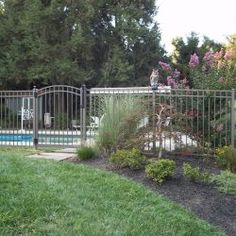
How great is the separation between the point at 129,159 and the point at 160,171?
3.24ft

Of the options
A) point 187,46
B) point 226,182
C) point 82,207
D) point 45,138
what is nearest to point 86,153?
point 226,182

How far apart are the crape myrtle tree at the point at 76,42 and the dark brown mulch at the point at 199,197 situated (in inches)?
840

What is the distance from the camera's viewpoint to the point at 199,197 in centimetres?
693

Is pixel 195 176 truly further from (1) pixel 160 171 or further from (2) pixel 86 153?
(2) pixel 86 153

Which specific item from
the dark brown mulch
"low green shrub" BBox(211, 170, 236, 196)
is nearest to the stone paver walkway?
the dark brown mulch

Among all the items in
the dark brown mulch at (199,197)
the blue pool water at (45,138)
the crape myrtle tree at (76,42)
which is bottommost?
the dark brown mulch at (199,197)

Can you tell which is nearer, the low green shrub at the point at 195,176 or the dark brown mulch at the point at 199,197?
the dark brown mulch at the point at 199,197

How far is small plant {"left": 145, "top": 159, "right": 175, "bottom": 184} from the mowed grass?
0.43 meters

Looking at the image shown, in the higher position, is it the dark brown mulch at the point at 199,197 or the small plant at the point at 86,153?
the small plant at the point at 86,153

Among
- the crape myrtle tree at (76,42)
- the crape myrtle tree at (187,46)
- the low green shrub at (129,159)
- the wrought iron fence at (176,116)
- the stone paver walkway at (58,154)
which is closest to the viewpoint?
the low green shrub at (129,159)

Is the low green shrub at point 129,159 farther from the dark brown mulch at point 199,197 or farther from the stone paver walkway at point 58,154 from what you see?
the stone paver walkway at point 58,154

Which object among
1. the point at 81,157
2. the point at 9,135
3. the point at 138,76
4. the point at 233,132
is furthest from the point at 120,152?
the point at 138,76

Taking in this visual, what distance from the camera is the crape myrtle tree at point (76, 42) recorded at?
2916cm

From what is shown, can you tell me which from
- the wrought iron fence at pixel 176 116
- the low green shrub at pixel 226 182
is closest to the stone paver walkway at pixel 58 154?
the wrought iron fence at pixel 176 116
